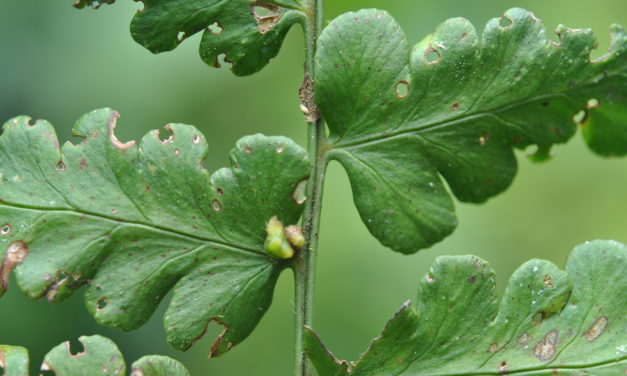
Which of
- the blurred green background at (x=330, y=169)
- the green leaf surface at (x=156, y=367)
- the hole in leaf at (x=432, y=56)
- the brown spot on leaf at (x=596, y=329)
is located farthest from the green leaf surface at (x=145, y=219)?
the blurred green background at (x=330, y=169)

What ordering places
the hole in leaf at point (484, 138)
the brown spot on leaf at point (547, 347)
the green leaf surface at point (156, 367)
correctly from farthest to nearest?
the hole in leaf at point (484, 138), the brown spot on leaf at point (547, 347), the green leaf surface at point (156, 367)

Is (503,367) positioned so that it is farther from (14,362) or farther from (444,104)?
(14,362)

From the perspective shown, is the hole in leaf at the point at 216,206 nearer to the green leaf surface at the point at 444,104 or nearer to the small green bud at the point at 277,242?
the small green bud at the point at 277,242

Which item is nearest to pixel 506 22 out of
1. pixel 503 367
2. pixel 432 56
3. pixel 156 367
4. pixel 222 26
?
pixel 432 56

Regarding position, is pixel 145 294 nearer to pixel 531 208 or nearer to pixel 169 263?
pixel 169 263

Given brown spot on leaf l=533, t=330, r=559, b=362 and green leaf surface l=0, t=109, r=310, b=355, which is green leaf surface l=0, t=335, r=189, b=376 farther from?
brown spot on leaf l=533, t=330, r=559, b=362

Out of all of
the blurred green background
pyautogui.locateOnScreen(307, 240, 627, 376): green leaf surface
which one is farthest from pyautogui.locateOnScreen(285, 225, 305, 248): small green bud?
the blurred green background

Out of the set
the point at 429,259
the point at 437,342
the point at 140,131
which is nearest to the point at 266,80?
the point at 140,131
